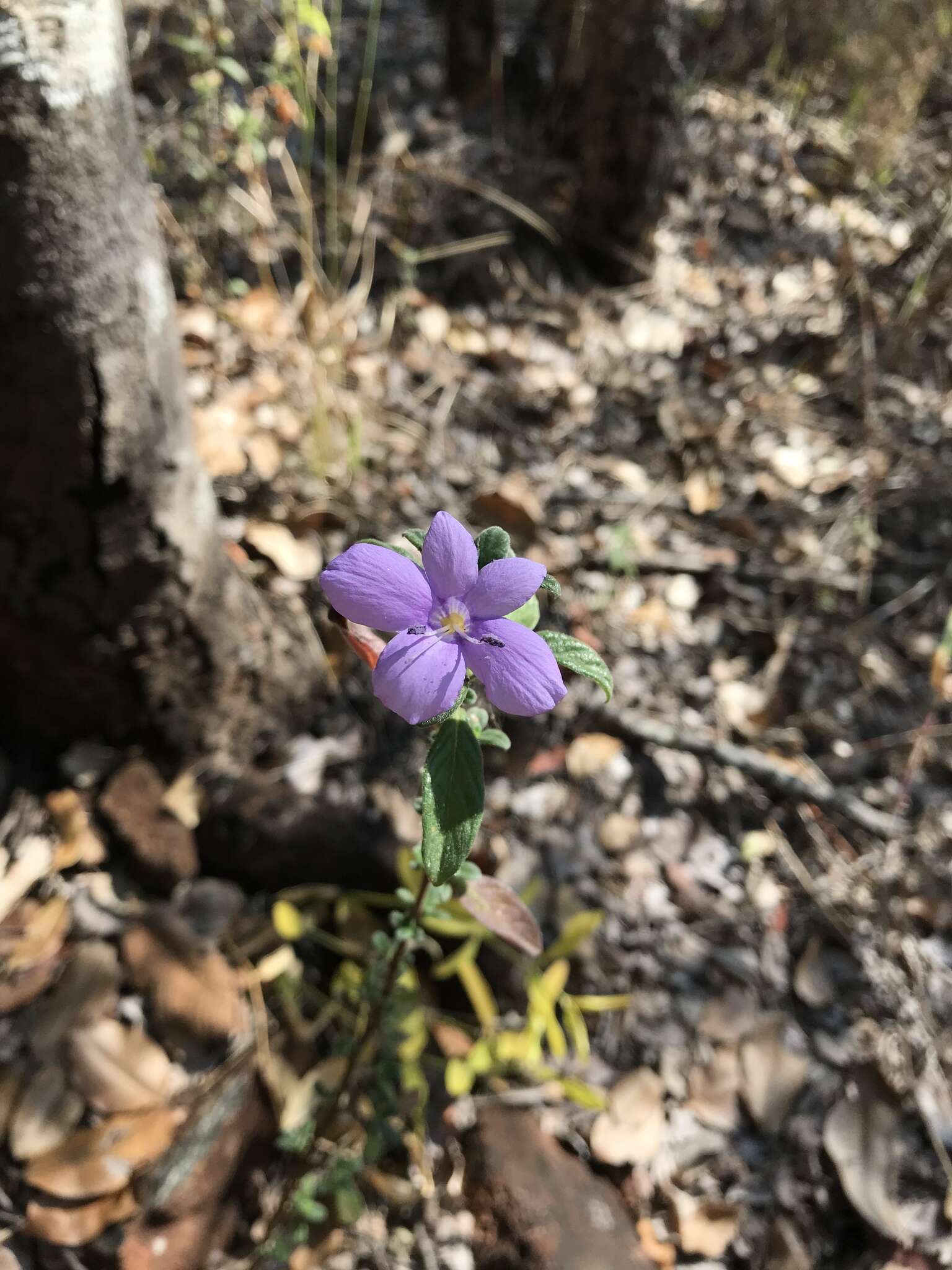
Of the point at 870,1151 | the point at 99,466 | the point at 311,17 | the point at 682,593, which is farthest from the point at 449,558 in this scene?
the point at 311,17

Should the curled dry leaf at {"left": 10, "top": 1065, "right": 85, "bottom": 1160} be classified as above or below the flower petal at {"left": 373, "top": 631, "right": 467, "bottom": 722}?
below

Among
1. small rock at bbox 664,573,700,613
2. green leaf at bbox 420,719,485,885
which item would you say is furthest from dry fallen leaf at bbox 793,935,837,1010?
green leaf at bbox 420,719,485,885

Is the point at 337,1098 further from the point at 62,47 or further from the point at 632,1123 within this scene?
the point at 62,47

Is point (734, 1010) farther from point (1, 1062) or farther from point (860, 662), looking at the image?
point (1, 1062)

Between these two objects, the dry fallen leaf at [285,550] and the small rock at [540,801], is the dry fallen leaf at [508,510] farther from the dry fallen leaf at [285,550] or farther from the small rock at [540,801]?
the small rock at [540,801]

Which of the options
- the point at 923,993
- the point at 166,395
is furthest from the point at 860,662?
the point at 166,395

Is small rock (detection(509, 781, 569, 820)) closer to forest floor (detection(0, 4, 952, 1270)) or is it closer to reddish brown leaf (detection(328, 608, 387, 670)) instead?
forest floor (detection(0, 4, 952, 1270))
